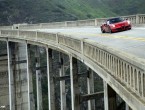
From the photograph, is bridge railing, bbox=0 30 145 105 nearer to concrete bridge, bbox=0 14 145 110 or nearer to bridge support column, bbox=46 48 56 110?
concrete bridge, bbox=0 14 145 110

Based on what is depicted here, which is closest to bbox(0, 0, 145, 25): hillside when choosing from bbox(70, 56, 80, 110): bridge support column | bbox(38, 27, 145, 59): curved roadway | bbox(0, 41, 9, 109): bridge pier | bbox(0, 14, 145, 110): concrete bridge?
bbox(0, 41, 9, 109): bridge pier

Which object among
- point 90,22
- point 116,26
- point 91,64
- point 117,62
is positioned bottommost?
point 91,64

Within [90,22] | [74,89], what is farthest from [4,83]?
[74,89]

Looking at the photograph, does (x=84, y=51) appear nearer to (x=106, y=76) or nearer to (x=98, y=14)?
(x=106, y=76)

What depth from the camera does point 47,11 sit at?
10175 cm

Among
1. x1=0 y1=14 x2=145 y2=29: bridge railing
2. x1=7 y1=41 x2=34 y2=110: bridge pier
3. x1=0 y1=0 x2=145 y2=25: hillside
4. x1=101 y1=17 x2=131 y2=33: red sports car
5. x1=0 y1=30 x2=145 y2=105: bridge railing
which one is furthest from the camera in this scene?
x1=0 y1=0 x2=145 y2=25: hillside

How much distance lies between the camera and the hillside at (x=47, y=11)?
89738 millimetres

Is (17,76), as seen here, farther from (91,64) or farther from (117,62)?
(117,62)

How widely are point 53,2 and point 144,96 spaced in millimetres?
112373

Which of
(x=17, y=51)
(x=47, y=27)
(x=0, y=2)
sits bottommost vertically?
(x=17, y=51)

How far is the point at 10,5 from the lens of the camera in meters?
98.8

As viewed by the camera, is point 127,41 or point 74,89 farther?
point 74,89

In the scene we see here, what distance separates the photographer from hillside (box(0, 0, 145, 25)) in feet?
294

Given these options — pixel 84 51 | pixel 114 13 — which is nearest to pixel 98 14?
pixel 114 13
